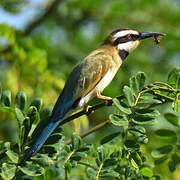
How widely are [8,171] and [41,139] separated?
0.87 ft

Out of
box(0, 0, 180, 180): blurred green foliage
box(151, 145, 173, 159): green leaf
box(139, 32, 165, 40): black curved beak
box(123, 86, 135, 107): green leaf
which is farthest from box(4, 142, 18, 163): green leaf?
box(139, 32, 165, 40): black curved beak

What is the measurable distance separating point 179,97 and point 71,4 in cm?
258

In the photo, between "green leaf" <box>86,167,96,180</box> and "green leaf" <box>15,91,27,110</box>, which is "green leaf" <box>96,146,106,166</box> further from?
"green leaf" <box>15,91,27,110</box>

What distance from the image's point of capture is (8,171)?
189cm

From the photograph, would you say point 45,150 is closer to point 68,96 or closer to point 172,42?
point 68,96

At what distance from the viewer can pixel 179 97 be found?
6.60ft

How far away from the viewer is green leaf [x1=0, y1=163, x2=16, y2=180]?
1.86 metres

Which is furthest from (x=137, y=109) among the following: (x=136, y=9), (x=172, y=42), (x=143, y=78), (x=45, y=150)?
(x=136, y=9)

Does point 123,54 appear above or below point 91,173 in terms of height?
above

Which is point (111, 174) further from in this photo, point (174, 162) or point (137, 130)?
point (174, 162)

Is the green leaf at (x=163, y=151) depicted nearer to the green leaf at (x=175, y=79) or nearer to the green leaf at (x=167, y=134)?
the green leaf at (x=167, y=134)

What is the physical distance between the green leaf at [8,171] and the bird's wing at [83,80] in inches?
34.4

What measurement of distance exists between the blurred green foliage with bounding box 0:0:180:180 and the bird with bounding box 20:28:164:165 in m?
0.16

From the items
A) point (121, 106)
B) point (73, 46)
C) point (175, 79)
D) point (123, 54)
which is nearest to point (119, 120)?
point (121, 106)
